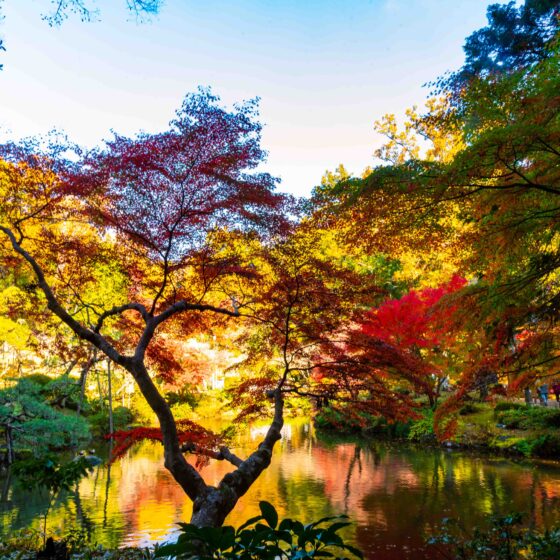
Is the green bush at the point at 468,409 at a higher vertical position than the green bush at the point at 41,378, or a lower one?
lower

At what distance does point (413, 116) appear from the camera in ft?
76.0

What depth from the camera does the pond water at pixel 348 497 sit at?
23.5ft

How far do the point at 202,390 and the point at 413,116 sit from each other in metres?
18.3

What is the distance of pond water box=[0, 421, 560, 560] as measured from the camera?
7160mm

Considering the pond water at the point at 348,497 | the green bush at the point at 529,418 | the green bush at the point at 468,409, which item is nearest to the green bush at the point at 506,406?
the green bush at the point at 529,418

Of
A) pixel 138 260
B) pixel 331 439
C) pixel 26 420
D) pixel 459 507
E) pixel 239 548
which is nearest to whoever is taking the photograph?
pixel 239 548

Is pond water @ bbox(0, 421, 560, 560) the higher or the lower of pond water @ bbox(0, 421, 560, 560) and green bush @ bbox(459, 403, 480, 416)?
the lower

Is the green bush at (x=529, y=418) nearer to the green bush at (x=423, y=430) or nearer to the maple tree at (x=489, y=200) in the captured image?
the green bush at (x=423, y=430)

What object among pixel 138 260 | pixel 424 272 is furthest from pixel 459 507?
pixel 424 272

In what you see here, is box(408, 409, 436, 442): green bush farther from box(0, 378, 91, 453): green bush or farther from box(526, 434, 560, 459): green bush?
box(0, 378, 91, 453): green bush

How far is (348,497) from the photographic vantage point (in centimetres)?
907

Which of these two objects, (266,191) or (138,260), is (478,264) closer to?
(266,191)

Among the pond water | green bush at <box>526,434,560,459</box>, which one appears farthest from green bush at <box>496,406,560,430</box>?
the pond water

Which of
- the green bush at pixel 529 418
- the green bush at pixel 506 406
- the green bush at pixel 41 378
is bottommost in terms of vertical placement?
the green bush at pixel 529 418
